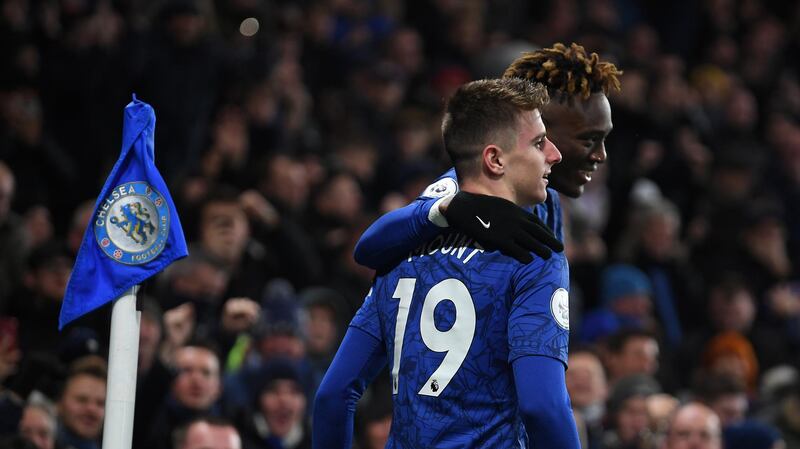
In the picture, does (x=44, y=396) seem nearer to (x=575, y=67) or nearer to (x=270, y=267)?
(x=270, y=267)

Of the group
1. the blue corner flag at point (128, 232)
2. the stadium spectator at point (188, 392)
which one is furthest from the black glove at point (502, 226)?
the stadium spectator at point (188, 392)

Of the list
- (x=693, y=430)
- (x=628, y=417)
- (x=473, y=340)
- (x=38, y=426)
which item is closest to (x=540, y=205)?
(x=473, y=340)

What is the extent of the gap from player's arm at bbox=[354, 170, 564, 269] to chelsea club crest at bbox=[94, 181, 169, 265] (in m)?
0.58

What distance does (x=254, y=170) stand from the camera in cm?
914

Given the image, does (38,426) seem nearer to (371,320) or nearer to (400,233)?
(371,320)

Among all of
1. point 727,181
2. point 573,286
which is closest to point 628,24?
point 727,181

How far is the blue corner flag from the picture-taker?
3689mm

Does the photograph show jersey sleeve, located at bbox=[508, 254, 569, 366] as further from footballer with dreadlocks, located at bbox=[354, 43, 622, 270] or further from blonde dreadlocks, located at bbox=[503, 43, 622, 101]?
blonde dreadlocks, located at bbox=[503, 43, 622, 101]

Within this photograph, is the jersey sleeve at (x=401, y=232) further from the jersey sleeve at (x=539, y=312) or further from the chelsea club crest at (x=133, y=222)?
the chelsea club crest at (x=133, y=222)

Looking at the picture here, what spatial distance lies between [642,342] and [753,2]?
8.00 m

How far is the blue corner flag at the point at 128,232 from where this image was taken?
3689mm

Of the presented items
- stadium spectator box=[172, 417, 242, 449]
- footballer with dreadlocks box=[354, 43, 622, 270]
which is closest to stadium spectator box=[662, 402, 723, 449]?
stadium spectator box=[172, 417, 242, 449]

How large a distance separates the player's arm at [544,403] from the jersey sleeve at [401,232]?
47 cm

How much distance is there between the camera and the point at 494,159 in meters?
3.45
